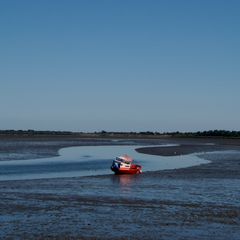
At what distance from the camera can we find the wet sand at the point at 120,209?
15625 mm

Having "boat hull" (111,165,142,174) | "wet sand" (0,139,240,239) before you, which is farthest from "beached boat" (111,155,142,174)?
"wet sand" (0,139,240,239)

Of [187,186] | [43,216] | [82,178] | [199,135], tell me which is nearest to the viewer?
[43,216]

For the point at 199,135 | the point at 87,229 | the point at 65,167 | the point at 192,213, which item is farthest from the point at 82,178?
the point at 199,135

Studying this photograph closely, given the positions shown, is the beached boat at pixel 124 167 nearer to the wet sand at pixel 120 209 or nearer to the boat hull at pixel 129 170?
the boat hull at pixel 129 170

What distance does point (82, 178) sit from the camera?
32469mm

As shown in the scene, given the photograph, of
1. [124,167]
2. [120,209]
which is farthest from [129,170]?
[120,209]

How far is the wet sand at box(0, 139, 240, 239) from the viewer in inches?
615

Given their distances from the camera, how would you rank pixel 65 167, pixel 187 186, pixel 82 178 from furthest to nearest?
pixel 65 167
pixel 82 178
pixel 187 186

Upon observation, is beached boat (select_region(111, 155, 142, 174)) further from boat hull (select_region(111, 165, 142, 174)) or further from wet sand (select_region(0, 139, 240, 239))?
wet sand (select_region(0, 139, 240, 239))

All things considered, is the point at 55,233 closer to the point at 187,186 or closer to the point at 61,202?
the point at 61,202

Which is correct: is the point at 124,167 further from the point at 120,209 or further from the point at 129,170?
the point at 120,209

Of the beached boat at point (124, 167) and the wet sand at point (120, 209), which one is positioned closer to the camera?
the wet sand at point (120, 209)

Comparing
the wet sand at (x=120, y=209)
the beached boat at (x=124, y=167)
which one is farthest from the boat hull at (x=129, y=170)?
the wet sand at (x=120, y=209)

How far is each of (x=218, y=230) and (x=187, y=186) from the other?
11936 mm
